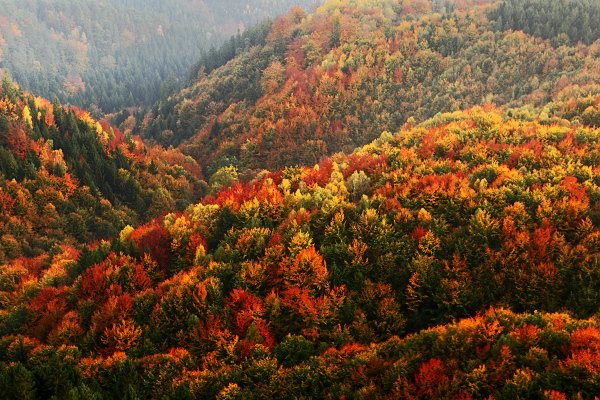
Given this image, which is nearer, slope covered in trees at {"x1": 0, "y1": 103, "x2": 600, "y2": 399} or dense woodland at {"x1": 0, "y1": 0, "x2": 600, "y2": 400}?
slope covered in trees at {"x1": 0, "y1": 103, "x2": 600, "y2": 399}

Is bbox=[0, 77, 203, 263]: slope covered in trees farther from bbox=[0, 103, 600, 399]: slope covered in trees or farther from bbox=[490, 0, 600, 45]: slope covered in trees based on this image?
bbox=[490, 0, 600, 45]: slope covered in trees

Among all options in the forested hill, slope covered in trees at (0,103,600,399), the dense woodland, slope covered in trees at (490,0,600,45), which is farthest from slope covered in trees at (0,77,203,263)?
slope covered in trees at (490,0,600,45)

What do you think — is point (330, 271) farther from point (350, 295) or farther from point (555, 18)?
point (555, 18)

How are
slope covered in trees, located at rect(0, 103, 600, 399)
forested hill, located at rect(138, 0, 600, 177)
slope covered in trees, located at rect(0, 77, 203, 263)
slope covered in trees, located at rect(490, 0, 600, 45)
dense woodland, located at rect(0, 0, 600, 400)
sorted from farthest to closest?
slope covered in trees, located at rect(490, 0, 600, 45) < forested hill, located at rect(138, 0, 600, 177) < slope covered in trees, located at rect(0, 77, 203, 263) < dense woodland, located at rect(0, 0, 600, 400) < slope covered in trees, located at rect(0, 103, 600, 399)

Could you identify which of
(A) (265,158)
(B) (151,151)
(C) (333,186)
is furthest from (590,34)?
(B) (151,151)

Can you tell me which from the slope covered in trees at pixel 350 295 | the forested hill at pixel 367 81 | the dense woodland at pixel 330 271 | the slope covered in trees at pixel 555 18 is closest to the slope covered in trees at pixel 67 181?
the dense woodland at pixel 330 271

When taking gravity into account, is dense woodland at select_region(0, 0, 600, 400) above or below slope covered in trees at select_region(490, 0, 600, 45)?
below

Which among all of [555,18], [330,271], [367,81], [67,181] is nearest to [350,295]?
[330,271]
